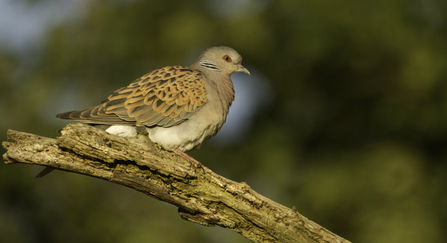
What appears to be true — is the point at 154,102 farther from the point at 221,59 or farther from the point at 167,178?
the point at 221,59

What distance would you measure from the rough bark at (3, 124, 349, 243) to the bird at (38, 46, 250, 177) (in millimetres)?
497

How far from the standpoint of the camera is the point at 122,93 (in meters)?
3.80

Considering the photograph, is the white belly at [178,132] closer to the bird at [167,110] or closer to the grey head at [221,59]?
the bird at [167,110]

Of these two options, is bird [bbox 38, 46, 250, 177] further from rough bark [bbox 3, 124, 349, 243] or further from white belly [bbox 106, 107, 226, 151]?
rough bark [bbox 3, 124, 349, 243]

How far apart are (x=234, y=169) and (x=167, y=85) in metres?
3.81

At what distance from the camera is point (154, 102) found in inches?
147

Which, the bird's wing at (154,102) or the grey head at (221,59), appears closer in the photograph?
the bird's wing at (154,102)

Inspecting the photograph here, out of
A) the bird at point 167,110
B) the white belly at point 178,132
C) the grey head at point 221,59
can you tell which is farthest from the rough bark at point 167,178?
the grey head at point 221,59

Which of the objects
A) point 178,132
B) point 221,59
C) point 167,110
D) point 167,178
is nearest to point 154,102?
point 167,110

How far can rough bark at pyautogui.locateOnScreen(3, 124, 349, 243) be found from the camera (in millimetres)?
2688

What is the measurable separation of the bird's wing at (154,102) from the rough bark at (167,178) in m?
0.65

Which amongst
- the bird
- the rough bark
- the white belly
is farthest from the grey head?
the rough bark

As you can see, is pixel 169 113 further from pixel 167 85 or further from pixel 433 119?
pixel 433 119

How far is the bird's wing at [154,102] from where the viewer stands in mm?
3545
